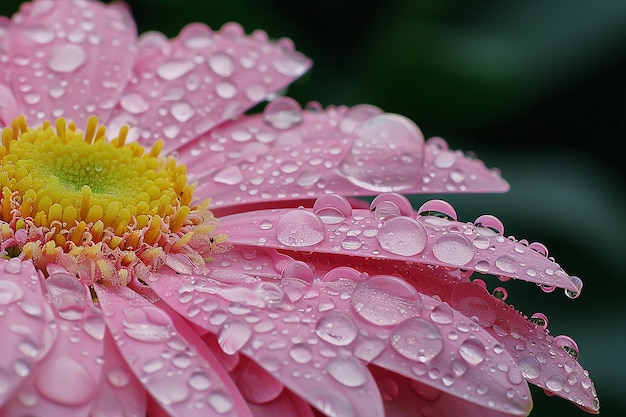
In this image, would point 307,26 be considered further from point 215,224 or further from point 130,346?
point 130,346

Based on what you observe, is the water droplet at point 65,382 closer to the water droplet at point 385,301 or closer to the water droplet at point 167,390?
the water droplet at point 167,390

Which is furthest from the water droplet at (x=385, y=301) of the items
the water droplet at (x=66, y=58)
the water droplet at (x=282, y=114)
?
the water droplet at (x=66, y=58)

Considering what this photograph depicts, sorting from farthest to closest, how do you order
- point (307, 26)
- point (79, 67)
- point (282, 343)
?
point (307, 26) < point (79, 67) < point (282, 343)

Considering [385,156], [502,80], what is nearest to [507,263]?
[385,156]

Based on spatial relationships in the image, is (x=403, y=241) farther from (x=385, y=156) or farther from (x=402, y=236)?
(x=385, y=156)

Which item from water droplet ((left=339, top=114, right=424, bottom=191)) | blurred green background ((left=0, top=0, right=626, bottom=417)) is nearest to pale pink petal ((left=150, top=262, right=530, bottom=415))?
water droplet ((left=339, top=114, right=424, bottom=191))

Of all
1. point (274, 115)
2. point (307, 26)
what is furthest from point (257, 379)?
point (307, 26)

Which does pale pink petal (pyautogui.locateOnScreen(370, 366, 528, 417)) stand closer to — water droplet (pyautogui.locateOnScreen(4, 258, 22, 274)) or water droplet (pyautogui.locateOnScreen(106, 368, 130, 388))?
water droplet (pyautogui.locateOnScreen(106, 368, 130, 388))
